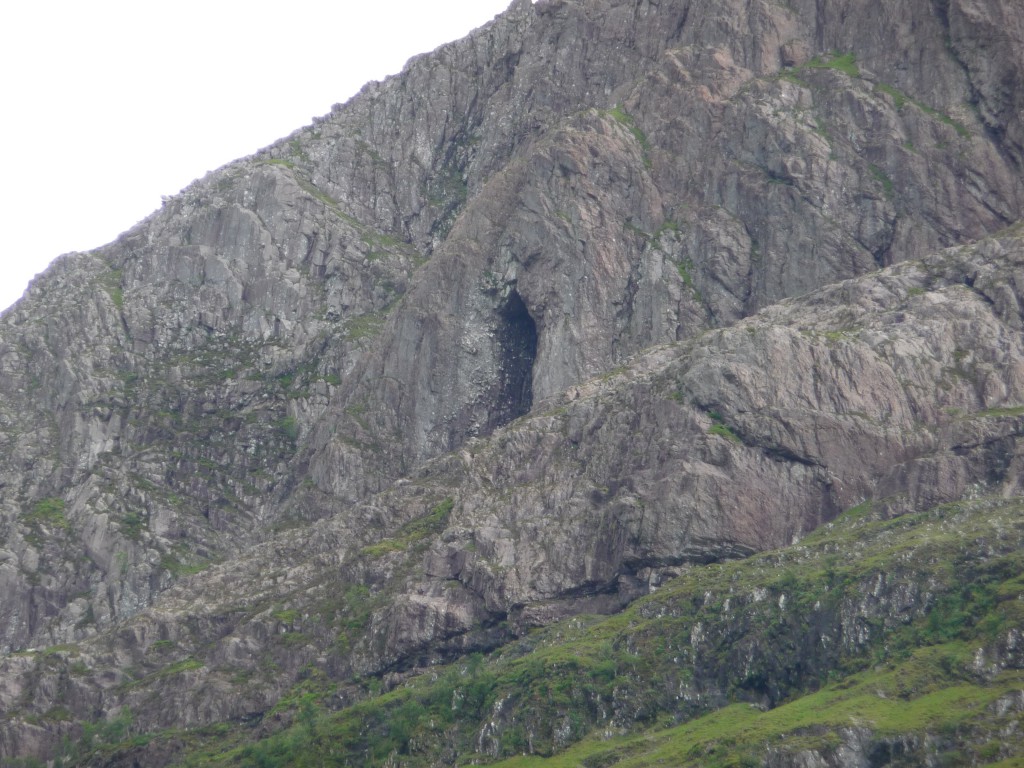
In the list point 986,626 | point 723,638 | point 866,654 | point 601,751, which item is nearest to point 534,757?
point 601,751

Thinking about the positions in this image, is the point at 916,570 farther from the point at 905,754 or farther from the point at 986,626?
the point at 905,754

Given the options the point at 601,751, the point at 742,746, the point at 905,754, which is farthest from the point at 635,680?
the point at 905,754

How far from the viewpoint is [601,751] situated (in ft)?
628

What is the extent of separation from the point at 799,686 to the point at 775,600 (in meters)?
10.7

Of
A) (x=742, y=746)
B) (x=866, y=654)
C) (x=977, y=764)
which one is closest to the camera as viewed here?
(x=977, y=764)

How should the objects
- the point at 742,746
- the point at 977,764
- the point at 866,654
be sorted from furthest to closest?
the point at 866,654, the point at 742,746, the point at 977,764

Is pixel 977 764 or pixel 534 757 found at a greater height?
pixel 534 757

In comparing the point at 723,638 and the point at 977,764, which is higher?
the point at 723,638

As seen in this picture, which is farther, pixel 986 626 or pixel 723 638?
pixel 723 638

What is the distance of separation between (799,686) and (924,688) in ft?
55.4

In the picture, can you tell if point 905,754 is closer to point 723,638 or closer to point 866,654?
point 866,654

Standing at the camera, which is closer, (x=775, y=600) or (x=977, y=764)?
(x=977, y=764)

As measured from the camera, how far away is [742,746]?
178 meters

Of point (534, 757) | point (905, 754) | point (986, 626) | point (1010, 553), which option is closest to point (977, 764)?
point (905, 754)
